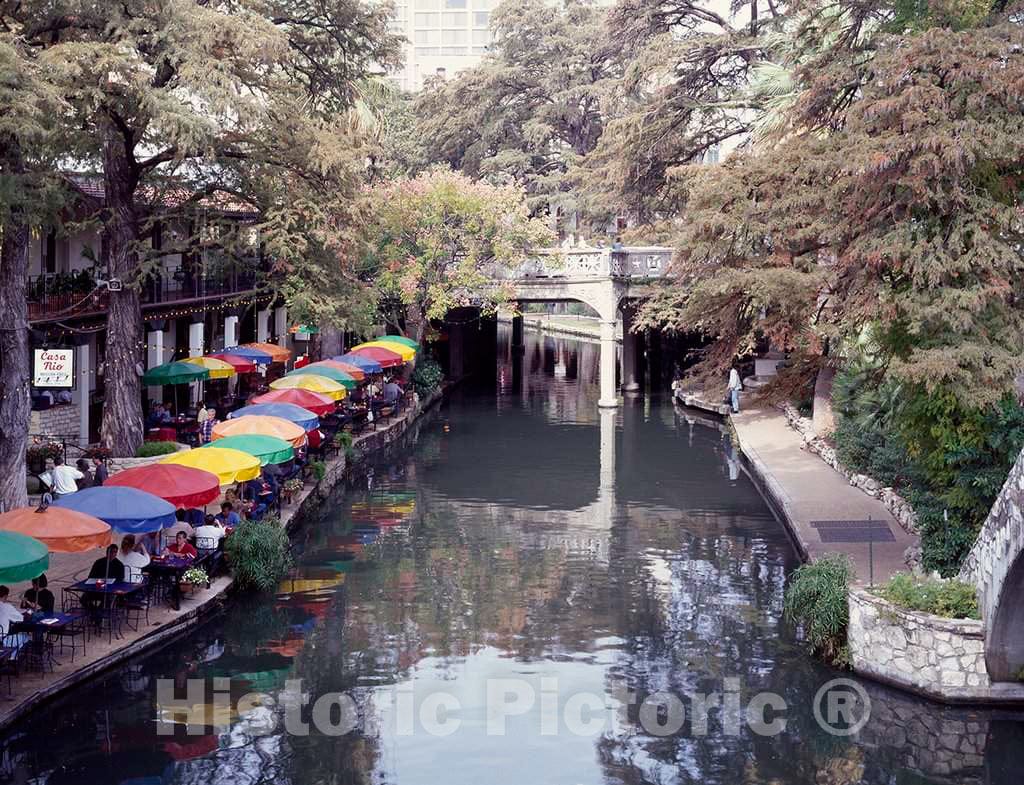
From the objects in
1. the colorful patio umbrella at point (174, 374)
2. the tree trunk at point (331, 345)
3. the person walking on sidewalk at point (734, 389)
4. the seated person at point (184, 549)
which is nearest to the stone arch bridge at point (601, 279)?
the person walking on sidewalk at point (734, 389)

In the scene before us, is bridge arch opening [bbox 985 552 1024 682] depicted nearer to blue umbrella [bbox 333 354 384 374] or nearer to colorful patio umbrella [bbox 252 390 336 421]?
colorful patio umbrella [bbox 252 390 336 421]

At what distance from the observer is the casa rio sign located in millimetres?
31125

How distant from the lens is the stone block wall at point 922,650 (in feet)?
61.9

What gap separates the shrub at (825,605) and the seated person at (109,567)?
1022 centimetres

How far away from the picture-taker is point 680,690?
20.0 metres

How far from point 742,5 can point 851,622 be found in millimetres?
40397

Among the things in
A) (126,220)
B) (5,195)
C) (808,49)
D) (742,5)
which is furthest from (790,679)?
(742,5)

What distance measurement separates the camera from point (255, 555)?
81.4 feet

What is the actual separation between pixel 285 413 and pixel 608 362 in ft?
80.9

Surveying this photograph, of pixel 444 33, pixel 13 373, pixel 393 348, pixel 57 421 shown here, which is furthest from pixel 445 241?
pixel 444 33

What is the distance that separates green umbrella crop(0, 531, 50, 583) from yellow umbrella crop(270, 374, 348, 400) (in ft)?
65.8

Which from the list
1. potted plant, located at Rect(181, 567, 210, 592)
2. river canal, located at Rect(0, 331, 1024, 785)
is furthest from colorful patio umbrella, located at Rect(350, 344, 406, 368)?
potted plant, located at Rect(181, 567, 210, 592)

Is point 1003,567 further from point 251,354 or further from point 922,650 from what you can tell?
point 251,354

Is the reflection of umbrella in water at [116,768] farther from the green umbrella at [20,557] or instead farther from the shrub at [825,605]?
the shrub at [825,605]
